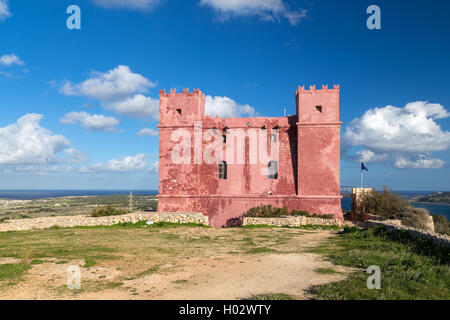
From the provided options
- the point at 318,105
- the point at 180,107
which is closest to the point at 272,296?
the point at 318,105

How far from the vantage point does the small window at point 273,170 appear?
937 inches

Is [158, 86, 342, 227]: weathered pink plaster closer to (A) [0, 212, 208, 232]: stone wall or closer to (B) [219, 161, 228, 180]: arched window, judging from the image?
(B) [219, 161, 228, 180]: arched window

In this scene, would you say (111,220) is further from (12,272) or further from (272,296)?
(272,296)

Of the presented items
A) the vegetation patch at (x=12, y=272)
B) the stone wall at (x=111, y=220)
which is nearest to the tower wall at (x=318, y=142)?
the stone wall at (x=111, y=220)

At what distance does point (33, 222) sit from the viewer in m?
19.8

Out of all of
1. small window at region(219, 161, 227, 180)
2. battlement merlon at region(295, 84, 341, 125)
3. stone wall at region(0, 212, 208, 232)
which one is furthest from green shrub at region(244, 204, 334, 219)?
battlement merlon at region(295, 84, 341, 125)

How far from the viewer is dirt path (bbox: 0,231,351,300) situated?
22.0ft

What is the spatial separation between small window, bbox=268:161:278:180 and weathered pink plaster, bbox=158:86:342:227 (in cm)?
34

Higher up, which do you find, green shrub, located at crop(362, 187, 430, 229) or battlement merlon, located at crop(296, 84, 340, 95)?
battlement merlon, located at crop(296, 84, 340, 95)

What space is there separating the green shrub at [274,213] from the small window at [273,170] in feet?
8.16

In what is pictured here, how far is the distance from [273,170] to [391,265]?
50.7 feet

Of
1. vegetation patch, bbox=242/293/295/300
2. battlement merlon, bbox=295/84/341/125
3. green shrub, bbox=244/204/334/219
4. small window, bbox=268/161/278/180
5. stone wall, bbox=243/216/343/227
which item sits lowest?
stone wall, bbox=243/216/343/227
